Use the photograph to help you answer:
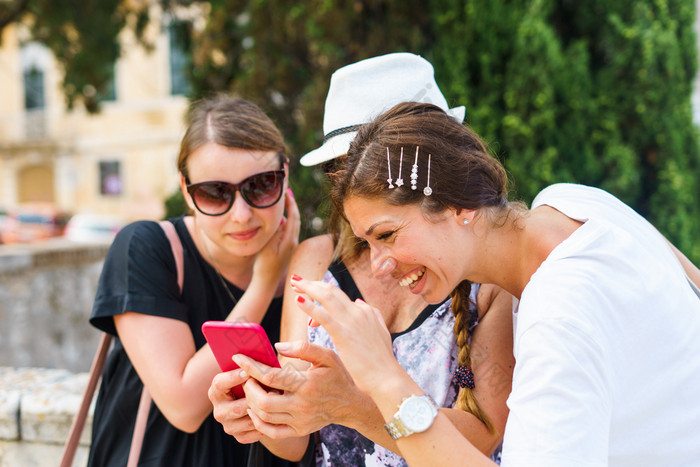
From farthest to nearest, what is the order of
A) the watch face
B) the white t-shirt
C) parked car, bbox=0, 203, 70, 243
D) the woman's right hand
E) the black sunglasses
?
parked car, bbox=0, 203, 70, 243 < the black sunglasses < the woman's right hand < the watch face < the white t-shirt

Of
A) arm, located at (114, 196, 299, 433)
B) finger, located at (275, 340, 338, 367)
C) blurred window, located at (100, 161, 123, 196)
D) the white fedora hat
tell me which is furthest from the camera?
blurred window, located at (100, 161, 123, 196)

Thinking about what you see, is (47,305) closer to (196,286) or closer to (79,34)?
(79,34)

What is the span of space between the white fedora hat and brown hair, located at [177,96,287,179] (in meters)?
0.26

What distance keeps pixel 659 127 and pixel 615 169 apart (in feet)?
1.35

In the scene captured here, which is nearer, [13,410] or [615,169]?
[13,410]

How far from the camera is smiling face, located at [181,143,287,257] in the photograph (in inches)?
89.3

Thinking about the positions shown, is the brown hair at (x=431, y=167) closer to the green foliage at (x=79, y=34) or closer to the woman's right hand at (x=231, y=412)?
the woman's right hand at (x=231, y=412)

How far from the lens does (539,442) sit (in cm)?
126

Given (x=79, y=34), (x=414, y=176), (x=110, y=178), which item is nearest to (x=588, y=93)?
(x=414, y=176)

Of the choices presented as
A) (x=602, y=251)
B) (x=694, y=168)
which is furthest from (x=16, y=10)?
(x=602, y=251)

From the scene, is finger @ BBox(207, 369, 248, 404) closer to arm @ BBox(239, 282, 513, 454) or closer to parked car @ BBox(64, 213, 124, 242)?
arm @ BBox(239, 282, 513, 454)

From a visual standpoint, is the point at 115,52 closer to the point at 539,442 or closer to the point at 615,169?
the point at 615,169

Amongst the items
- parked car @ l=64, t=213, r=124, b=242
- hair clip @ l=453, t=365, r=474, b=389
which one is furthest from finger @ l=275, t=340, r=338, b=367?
parked car @ l=64, t=213, r=124, b=242

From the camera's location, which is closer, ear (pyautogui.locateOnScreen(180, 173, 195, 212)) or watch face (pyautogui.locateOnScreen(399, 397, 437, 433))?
watch face (pyautogui.locateOnScreen(399, 397, 437, 433))
